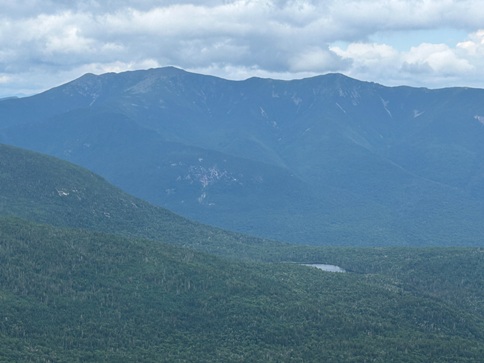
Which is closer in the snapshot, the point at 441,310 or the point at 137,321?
the point at 137,321

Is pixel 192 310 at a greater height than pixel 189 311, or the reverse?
pixel 192 310

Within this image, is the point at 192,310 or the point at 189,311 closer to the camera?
the point at 189,311

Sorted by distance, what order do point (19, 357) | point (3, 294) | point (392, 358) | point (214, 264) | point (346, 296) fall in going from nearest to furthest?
point (19, 357)
point (392, 358)
point (3, 294)
point (346, 296)
point (214, 264)

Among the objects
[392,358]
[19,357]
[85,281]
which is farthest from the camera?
[85,281]

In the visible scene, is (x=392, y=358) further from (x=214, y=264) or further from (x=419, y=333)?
(x=214, y=264)

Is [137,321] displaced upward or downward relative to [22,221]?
downward

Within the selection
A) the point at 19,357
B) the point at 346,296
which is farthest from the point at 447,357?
the point at 19,357
